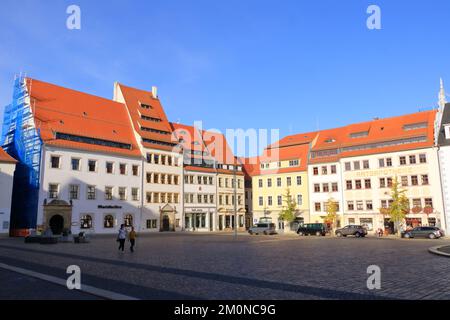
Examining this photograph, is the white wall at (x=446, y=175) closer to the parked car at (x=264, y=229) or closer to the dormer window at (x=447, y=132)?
the dormer window at (x=447, y=132)

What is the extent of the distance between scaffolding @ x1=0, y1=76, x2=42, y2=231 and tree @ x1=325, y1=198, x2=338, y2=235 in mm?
37679

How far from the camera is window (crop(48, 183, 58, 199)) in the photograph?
159 ft

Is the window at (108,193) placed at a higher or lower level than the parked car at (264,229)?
higher

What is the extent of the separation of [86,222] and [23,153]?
11.6 meters

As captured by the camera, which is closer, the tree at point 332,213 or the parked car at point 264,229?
the tree at point 332,213

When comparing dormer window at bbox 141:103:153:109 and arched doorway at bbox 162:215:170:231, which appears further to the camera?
dormer window at bbox 141:103:153:109

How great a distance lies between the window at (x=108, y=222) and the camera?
176ft

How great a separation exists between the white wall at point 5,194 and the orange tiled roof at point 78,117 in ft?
17.4

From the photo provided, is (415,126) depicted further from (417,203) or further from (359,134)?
(417,203)

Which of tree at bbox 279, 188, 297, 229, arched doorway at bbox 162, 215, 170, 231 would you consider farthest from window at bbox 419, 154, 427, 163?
arched doorway at bbox 162, 215, 170, 231

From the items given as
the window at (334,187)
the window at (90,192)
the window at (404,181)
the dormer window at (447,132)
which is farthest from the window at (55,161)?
the dormer window at (447,132)

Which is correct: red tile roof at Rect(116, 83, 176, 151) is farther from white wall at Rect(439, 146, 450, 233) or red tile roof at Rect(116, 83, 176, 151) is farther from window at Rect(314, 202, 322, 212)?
white wall at Rect(439, 146, 450, 233)

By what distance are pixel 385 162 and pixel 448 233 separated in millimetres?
11905
